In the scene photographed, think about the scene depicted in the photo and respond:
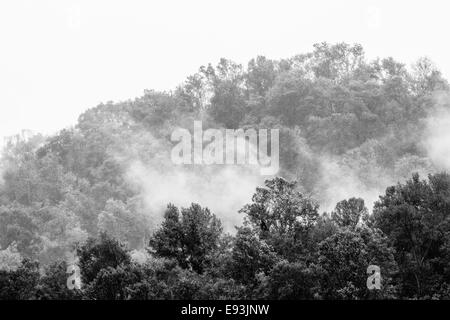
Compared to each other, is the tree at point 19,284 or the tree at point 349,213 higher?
the tree at point 349,213

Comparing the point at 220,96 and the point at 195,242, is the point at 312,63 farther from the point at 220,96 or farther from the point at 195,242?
the point at 195,242

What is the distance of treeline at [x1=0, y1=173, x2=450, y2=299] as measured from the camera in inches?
2034

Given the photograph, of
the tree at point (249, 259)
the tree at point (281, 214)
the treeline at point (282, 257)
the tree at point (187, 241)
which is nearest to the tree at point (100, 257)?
the treeline at point (282, 257)

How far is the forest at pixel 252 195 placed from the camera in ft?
175

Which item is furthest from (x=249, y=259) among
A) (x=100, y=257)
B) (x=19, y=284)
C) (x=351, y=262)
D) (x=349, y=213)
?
(x=19, y=284)

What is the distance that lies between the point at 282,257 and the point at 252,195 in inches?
1340

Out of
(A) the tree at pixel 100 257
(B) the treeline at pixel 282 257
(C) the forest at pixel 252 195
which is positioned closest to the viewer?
(B) the treeline at pixel 282 257

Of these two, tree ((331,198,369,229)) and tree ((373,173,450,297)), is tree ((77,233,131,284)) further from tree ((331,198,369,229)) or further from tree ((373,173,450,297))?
tree ((373,173,450,297))

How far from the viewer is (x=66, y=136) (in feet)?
343

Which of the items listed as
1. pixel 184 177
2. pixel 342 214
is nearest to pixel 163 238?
pixel 342 214

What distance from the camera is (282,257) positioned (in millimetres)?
54406

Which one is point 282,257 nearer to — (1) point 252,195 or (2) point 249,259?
(2) point 249,259

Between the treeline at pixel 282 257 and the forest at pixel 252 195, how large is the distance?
0.26 feet

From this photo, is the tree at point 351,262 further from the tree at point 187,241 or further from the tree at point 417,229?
the tree at point 187,241
